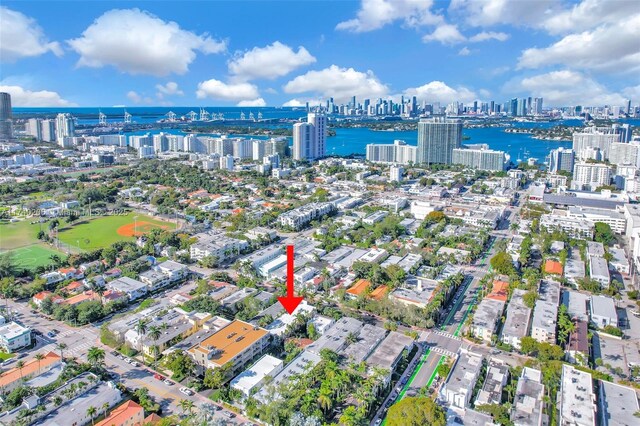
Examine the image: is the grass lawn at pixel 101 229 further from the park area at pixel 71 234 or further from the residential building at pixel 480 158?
the residential building at pixel 480 158

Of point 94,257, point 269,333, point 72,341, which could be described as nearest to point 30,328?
point 72,341

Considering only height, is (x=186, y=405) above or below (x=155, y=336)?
below

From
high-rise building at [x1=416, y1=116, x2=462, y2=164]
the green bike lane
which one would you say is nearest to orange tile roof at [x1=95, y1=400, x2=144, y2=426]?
the green bike lane

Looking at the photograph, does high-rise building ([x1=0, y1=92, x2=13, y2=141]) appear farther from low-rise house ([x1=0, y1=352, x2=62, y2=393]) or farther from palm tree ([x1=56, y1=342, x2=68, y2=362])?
low-rise house ([x1=0, y1=352, x2=62, y2=393])

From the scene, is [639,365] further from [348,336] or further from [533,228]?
[533,228]

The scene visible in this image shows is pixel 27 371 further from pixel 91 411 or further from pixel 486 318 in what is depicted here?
pixel 486 318

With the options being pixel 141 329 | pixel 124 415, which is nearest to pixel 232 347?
pixel 141 329
